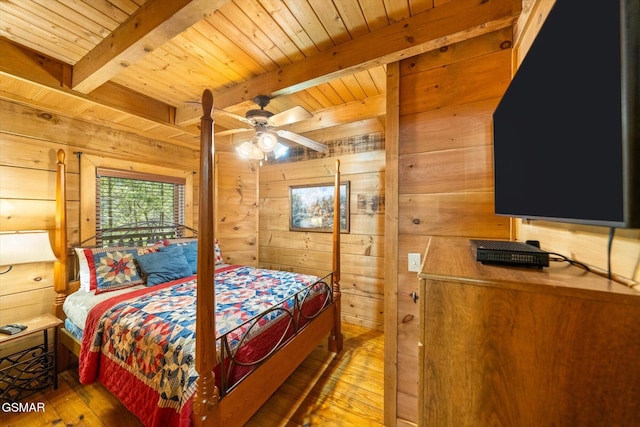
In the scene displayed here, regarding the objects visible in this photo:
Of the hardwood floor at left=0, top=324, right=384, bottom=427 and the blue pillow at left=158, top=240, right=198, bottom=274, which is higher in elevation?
the blue pillow at left=158, top=240, right=198, bottom=274

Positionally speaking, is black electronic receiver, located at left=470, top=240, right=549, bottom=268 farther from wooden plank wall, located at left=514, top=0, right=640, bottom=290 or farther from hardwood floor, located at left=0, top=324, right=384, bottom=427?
hardwood floor, located at left=0, top=324, right=384, bottom=427

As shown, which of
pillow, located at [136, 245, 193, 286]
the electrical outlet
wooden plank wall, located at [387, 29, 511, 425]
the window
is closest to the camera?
wooden plank wall, located at [387, 29, 511, 425]

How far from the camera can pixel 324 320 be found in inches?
90.7

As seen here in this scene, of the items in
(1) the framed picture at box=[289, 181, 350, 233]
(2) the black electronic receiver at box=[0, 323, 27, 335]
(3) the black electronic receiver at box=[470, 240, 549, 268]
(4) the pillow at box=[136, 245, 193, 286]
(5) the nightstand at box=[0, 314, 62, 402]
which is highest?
(1) the framed picture at box=[289, 181, 350, 233]

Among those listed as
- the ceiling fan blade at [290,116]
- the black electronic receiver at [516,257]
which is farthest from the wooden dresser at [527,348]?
the ceiling fan blade at [290,116]

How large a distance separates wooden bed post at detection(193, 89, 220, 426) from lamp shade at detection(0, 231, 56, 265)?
1895 millimetres

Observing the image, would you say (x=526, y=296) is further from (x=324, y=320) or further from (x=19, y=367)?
(x=19, y=367)

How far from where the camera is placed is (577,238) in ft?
2.44

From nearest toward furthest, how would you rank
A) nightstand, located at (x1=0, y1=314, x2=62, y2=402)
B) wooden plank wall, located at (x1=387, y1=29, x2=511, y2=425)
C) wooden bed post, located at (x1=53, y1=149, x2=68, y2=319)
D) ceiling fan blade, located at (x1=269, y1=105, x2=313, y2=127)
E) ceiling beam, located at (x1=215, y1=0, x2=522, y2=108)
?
ceiling beam, located at (x1=215, y1=0, x2=522, y2=108) → wooden plank wall, located at (x1=387, y1=29, x2=511, y2=425) → nightstand, located at (x1=0, y1=314, x2=62, y2=402) → ceiling fan blade, located at (x1=269, y1=105, x2=313, y2=127) → wooden bed post, located at (x1=53, y1=149, x2=68, y2=319)

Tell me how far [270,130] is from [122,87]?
5.04 ft

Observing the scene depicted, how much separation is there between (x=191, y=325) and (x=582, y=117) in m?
1.92

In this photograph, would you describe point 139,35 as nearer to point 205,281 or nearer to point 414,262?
point 205,281

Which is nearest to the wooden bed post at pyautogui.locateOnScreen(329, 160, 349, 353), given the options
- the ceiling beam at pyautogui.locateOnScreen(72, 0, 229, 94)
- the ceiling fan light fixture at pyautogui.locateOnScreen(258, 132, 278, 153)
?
the ceiling fan light fixture at pyautogui.locateOnScreen(258, 132, 278, 153)

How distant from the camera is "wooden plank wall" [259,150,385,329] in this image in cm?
296
